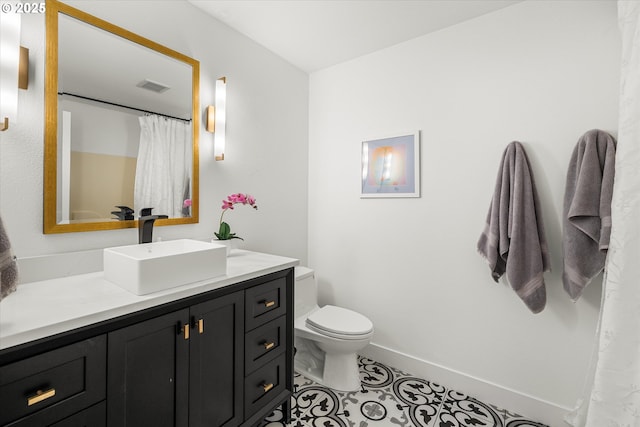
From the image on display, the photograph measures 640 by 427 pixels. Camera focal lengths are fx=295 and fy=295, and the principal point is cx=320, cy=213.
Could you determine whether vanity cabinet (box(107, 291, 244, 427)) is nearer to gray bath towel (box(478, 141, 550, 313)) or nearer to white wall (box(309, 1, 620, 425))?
white wall (box(309, 1, 620, 425))

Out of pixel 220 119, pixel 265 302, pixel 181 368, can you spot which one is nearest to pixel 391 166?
pixel 220 119

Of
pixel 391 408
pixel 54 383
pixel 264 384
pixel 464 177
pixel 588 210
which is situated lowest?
pixel 391 408

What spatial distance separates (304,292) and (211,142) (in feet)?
4.09

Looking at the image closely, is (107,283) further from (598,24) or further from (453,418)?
(598,24)

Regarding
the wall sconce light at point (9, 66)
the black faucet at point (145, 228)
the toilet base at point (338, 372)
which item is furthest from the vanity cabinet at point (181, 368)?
the wall sconce light at point (9, 66)

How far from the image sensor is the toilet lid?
189cm

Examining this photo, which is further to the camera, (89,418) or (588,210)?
(588,210)

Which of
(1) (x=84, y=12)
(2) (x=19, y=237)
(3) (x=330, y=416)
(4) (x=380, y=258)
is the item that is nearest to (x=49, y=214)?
(2) (x=19, y=237)

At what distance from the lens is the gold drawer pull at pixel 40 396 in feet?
2.70

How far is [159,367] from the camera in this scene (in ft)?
3.63

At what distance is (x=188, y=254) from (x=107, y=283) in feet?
1.18

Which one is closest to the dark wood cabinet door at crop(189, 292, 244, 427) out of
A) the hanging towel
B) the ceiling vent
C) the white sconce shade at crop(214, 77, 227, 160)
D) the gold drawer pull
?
the gold drawer pull

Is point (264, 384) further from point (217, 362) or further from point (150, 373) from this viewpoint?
point (150, 373)

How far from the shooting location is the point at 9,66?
44.4 inches
